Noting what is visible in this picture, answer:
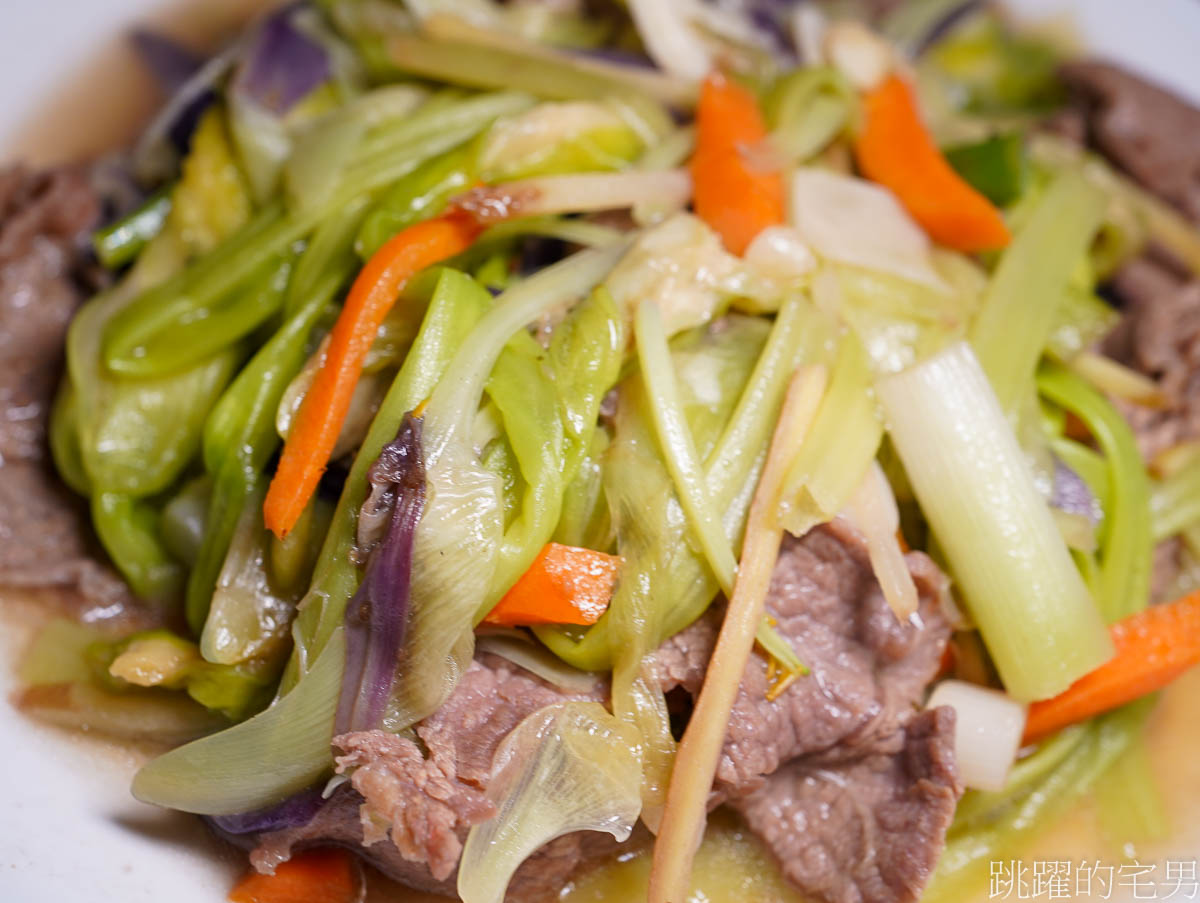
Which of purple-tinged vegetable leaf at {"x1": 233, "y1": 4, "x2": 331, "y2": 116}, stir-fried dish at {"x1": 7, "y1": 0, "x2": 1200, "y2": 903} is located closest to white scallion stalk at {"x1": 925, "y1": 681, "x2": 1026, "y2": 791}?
stir-fried dish at {"x1": 7, "y1": 0, "x2": 1200, "y2": 903}

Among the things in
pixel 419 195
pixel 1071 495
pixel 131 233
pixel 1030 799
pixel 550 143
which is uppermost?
pixel 550 143

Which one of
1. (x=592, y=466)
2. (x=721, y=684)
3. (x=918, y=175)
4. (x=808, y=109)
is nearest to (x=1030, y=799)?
(x=721, y=684)

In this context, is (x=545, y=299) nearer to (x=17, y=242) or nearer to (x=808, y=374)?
(x=808, y=374)

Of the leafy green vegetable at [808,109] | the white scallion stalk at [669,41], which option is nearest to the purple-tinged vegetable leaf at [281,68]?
the white scallion stalk at [669,41]

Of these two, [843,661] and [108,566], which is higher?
[843,661]

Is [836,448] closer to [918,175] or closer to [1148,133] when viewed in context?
[918,175]

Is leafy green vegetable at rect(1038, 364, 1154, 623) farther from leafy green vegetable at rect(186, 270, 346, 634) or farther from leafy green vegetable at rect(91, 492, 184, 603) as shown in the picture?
leafy green vegetable at rect(91, 492, 184, 603)

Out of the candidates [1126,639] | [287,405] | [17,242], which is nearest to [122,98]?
[17,242]
